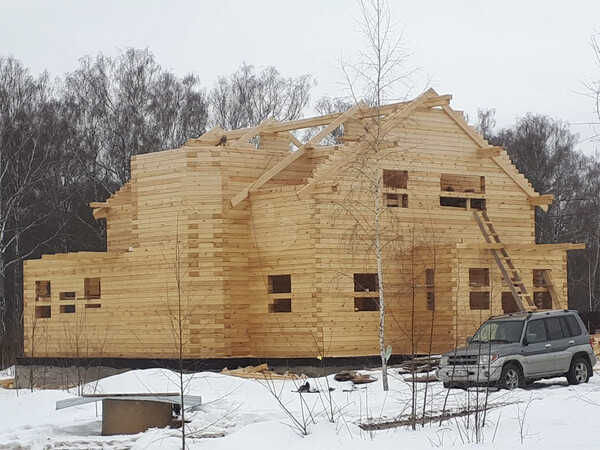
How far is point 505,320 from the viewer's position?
24281mm

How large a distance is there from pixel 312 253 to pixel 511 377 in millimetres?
7649

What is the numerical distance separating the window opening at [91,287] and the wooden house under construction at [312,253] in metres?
0.15

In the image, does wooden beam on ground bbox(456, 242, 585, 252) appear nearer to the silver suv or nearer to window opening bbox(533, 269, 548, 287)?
window opening bbox(533, 269, 548, 287)

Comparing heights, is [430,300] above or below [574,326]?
above

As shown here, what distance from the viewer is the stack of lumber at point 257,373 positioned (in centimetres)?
2697

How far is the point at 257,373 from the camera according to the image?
27672 mm

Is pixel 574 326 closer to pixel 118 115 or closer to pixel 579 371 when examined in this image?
pixel 579 371

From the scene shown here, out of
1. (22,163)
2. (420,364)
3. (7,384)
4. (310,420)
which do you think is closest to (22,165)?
(22,163)

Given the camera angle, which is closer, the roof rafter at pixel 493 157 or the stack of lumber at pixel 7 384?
the stack of lumber at pixel 7 384

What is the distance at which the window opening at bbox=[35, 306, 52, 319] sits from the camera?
3372 cm

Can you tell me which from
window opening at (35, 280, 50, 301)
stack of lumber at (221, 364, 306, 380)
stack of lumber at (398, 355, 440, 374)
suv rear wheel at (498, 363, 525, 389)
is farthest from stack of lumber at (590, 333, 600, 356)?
window opening at (35, 280, 50, 301)

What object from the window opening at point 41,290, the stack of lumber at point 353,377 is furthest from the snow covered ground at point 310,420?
the window opening at point 41,290

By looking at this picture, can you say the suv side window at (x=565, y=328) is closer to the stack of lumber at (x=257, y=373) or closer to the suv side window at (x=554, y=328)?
the suv side window at (x=554, y=328)

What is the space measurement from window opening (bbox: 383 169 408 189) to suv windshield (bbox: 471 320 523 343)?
7598mm
